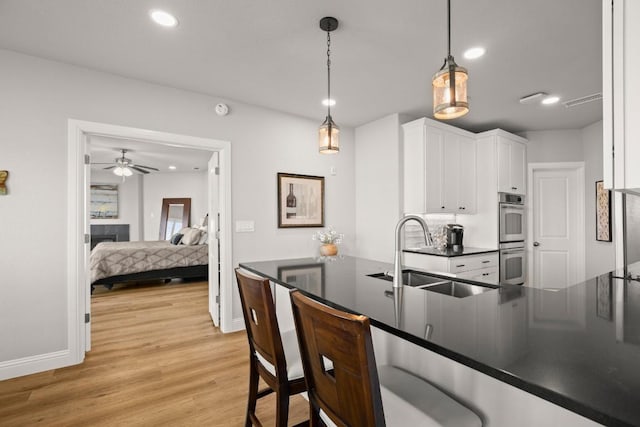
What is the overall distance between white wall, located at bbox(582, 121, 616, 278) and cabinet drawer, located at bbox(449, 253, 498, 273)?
146 centimetres

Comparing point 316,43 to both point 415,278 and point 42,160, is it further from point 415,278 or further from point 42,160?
point 42,160

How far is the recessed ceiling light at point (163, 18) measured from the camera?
198 centimetres

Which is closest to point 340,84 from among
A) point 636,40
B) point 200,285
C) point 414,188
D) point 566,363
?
point 414,188

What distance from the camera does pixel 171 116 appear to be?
307 centimetres

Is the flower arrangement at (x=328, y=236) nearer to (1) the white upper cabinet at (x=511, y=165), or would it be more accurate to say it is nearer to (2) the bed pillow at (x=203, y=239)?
(1) the white upper cabinet at (x=511, y=165)

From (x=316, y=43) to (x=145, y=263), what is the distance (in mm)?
4711

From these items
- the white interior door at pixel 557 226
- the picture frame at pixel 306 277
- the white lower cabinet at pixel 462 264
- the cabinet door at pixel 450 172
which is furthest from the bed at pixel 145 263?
the white interior door at pixel 557 226

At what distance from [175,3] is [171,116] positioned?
1355 millimetres

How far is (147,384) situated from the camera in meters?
2.33

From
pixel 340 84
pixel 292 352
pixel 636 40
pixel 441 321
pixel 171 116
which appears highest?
pixel 340 84

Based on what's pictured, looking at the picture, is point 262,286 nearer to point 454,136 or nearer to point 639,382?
point 639,382

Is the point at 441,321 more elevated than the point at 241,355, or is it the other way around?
the point at 441,321

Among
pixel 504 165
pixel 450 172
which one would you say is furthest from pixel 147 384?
pixel 504 165

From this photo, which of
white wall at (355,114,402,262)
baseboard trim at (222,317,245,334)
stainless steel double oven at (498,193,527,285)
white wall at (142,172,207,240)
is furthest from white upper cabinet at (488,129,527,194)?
white wall at (142,172,207,240)
